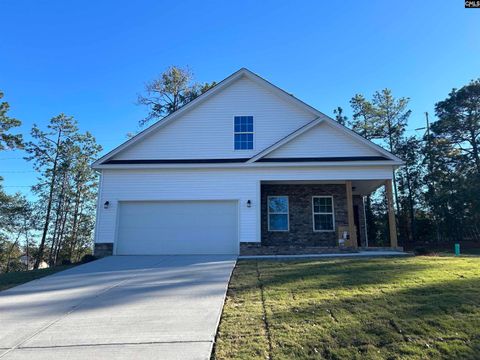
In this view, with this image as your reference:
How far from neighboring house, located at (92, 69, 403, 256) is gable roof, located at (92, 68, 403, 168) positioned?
0.04 m

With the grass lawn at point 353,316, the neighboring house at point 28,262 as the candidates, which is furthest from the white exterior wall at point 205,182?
the neighboring house at point 28,262

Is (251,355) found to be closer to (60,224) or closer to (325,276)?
(325,276)

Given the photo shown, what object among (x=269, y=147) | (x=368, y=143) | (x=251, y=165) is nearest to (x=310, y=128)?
(x=269, y=147)

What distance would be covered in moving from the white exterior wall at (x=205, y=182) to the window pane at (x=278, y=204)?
58.0 inches

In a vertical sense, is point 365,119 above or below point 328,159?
above

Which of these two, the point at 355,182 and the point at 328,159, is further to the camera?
the point at 355,182

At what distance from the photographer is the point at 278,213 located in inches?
583

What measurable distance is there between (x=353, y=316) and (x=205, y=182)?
9.50 m

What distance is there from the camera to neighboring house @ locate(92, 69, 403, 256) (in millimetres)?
13453

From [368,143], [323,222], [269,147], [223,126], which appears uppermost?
[223,126]

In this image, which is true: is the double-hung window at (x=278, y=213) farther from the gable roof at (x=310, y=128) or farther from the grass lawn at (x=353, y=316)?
the grass lawn at (x=353, y=316)

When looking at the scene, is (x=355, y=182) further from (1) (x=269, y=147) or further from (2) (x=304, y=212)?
(1) (x=269, y=147)

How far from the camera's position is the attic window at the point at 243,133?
14.6m

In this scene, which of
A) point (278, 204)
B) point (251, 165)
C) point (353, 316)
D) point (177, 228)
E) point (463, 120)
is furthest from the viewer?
point (463, 120)
